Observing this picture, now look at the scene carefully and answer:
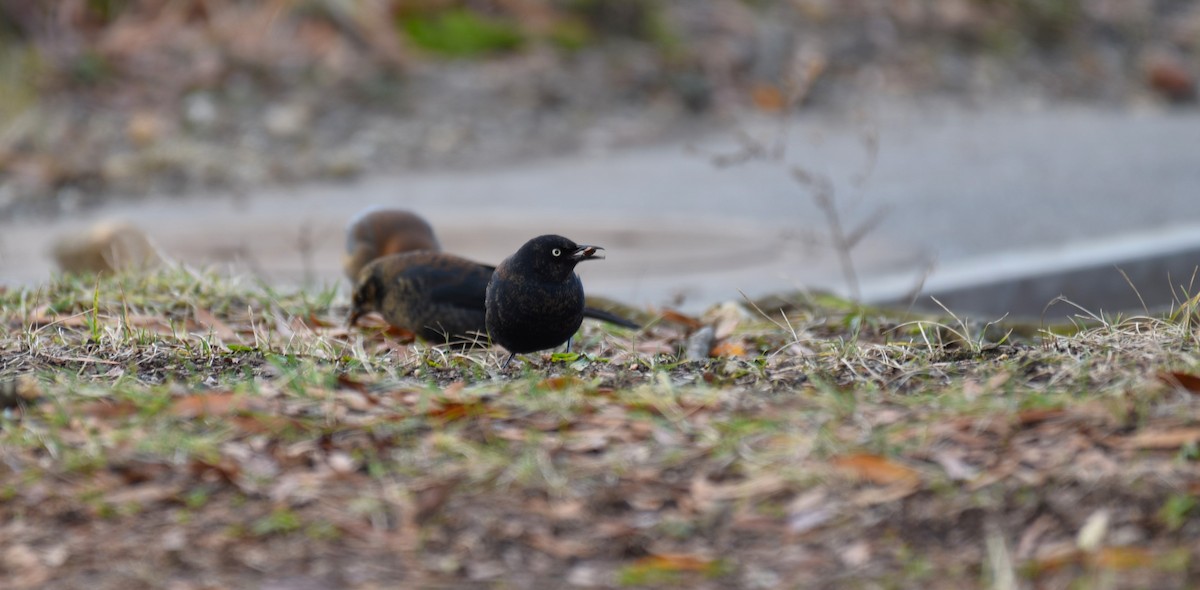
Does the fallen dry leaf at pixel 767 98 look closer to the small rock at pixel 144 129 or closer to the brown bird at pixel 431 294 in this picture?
the small rock at pixel 144 129

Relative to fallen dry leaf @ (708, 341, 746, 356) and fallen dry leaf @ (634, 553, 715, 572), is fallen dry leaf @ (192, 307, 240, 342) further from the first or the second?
fallen dry leaf @ (634, 553, 715, 572)

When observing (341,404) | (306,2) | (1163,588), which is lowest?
(1163,588)

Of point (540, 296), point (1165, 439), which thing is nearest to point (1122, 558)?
point (1165, 439)

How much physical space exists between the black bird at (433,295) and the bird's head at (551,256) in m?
0.52

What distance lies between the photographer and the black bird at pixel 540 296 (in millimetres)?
4172

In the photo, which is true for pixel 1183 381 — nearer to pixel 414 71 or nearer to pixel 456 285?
pixel 456 285

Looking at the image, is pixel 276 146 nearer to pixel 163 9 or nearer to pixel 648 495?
pixel 163 9

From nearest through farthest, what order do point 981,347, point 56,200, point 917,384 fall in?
point 917,384
point 981,347
point 56,200

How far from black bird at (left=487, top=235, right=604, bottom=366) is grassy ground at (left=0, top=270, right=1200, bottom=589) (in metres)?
0.32

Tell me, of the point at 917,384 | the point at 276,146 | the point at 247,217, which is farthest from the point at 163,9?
the point at 917,384

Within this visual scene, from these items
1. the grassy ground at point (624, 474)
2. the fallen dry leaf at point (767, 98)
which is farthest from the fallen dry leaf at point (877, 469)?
the fallen dry leaf at point (767, 98)

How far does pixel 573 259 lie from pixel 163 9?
10276mm

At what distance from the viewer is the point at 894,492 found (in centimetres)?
292

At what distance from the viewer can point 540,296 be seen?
416cm
